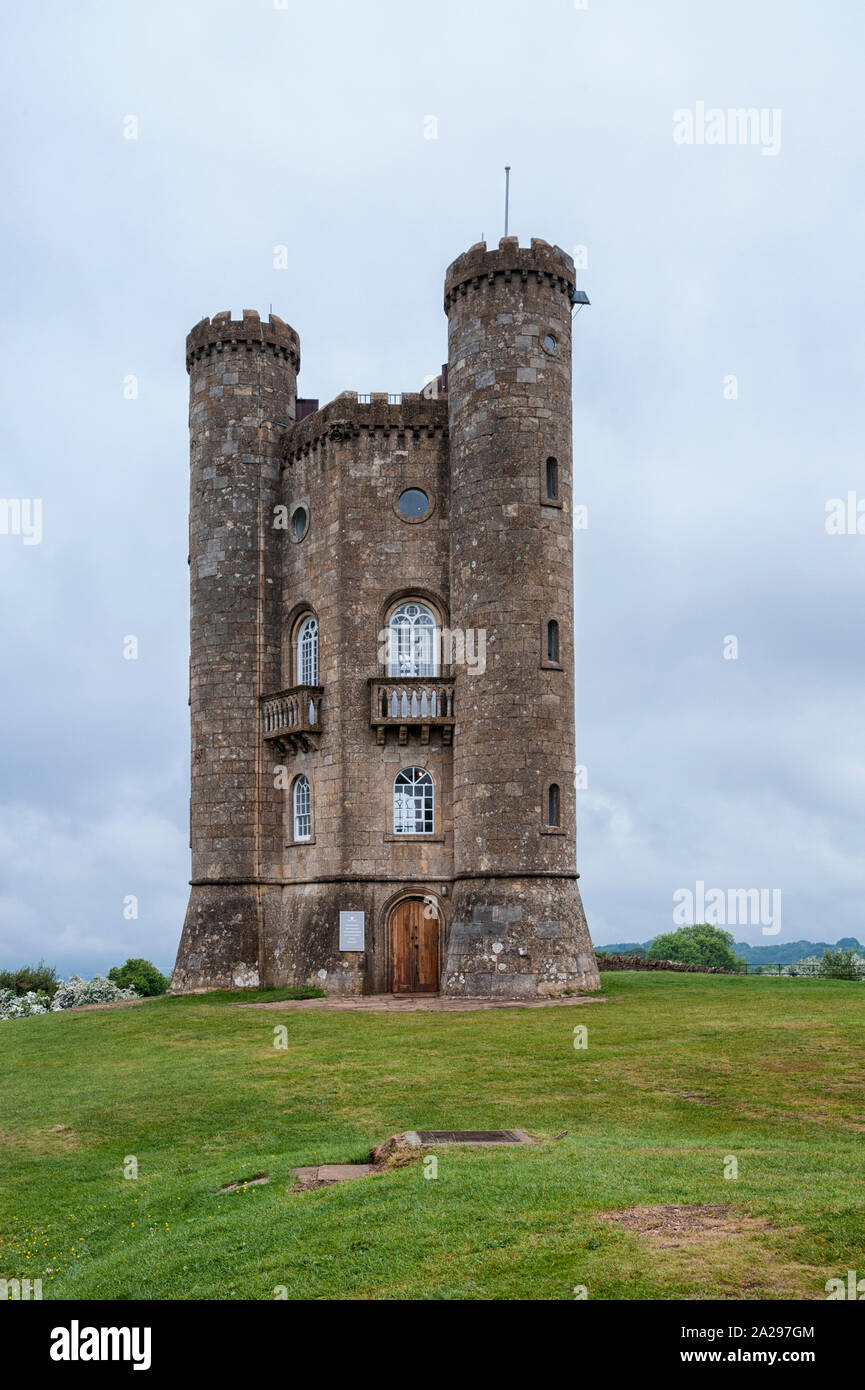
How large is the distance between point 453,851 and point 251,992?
719 centimetres

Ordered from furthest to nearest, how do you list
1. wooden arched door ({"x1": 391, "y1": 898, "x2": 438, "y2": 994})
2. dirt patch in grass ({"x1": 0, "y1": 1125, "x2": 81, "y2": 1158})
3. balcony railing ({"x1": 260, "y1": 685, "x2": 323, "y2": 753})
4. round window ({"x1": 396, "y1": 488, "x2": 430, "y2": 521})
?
round window ({"x1": 396, "y1": 488, "x2": 430, "y2": 521}) → balcony railing ({"x1": 260, "y1": 685, "x2": 323, "y2": 753}) → wooden arched door ({"x1": 391, "y1": 898, "x2": 438, "y2": 994}) → dirt patch in grass ({"x1": 0, "y1": 1125, "x2": 81, "y2": 1158})

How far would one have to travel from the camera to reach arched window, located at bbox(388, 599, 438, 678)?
36656 millimetres

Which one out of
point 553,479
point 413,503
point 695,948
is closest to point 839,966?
point 553,479

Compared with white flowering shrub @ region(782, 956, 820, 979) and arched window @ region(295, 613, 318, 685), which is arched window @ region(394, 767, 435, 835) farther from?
white flowering shrub @ region(782, 956, 820, 979)

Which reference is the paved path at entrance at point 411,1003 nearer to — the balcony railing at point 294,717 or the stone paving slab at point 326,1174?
the balcony railing at point 294,717

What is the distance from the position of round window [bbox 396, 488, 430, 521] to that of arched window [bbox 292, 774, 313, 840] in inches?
332

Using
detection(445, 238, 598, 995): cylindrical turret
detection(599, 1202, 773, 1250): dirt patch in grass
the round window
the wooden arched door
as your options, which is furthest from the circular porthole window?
detection(599, 1202, 773, 1250): dirt patch in grass

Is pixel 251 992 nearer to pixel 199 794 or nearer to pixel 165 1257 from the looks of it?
pixel 199 794

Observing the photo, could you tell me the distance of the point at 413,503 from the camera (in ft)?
122

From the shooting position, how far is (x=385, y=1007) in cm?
3134

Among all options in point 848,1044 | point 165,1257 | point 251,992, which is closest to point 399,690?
point 251,992

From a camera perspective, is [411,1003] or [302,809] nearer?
[411,1003]

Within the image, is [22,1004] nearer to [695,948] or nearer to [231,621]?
[231,621]

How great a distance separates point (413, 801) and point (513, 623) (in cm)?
613
